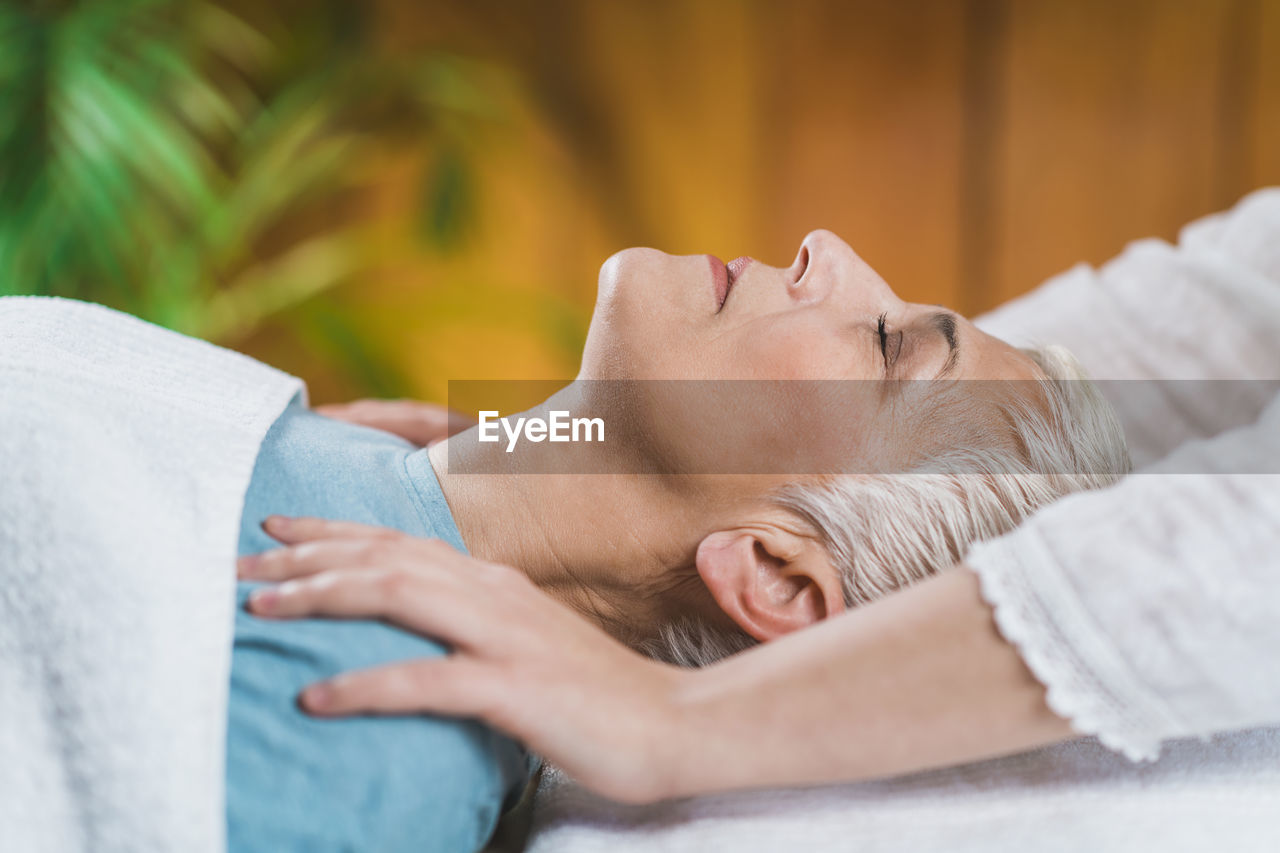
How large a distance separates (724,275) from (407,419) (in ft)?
1.65

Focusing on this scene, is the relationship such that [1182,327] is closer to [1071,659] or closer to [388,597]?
[1071,659]

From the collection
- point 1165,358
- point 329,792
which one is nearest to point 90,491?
point 329,792

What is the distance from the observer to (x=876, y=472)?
2.55ft

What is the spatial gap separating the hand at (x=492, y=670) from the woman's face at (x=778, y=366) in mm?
252

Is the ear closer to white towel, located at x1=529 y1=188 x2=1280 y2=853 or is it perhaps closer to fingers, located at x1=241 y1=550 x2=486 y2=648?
white towel, located at x1=529 y1=188 x2=1280 y2=853

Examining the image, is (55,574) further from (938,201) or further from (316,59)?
(938,201)

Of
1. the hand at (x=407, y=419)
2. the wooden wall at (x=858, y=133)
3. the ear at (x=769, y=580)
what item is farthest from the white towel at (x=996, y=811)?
the wooden wall at (x=858, y=133)

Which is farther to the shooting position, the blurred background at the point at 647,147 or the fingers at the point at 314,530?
the blurred background at the point at 647,147

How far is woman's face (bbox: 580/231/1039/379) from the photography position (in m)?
0.77

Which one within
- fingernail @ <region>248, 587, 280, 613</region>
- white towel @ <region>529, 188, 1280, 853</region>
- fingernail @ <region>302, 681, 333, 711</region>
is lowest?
white towel @ <region>529, 188, 1280, 853</region>

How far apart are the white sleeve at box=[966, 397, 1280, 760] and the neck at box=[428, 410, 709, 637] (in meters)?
0.30

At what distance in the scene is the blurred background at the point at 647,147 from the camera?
1.91 meters

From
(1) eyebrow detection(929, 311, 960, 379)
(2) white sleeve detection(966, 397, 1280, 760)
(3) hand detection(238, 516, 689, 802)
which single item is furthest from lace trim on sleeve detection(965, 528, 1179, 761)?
(1) eyebrow detection(929, 311, 960, 379)

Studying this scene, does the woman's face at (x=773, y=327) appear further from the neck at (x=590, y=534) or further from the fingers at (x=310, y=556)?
the fingers at (x=310, y=556)
